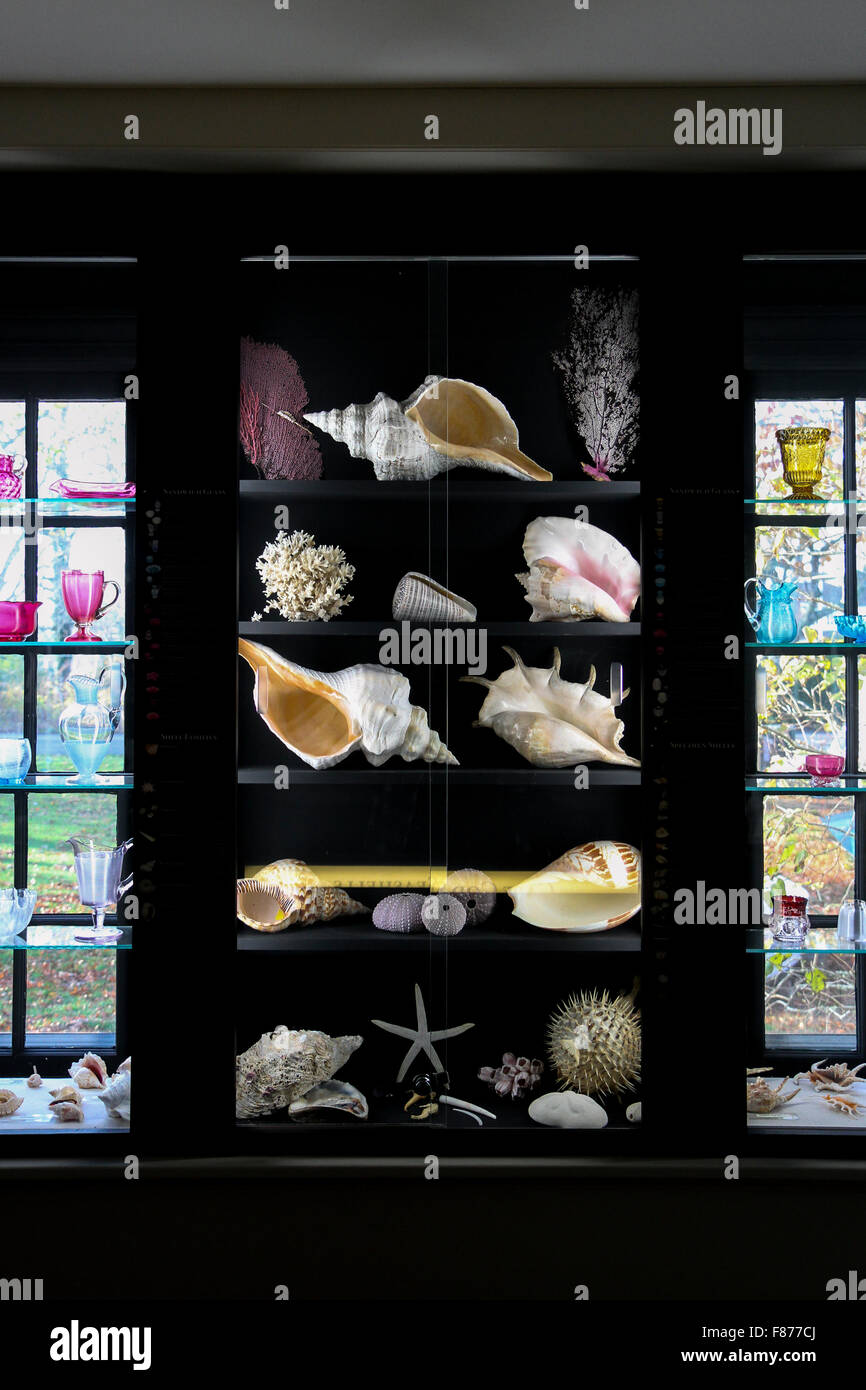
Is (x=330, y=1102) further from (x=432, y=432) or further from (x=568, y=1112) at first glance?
(x=432, y=432)

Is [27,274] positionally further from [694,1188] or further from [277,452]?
[694,1188]

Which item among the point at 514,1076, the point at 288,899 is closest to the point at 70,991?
the point at 288,899

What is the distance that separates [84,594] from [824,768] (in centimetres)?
182

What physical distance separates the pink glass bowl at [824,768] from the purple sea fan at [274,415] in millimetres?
1375

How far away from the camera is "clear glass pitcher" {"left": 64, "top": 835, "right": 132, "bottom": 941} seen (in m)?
2.09

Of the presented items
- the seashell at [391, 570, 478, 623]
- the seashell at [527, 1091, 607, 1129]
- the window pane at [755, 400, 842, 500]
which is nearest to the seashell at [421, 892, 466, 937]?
the seashell at [527, 1091, 607, 1129]

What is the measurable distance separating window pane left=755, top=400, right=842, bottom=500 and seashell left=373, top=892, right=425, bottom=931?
132 cm

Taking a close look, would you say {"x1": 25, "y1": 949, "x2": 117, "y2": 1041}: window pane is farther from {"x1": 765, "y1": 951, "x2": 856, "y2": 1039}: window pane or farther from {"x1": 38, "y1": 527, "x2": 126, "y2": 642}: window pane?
{"x1": 765, "y1": 951, "x2": 856, "y2": 1039}: window pane

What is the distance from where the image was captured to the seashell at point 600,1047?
2068 millimetres

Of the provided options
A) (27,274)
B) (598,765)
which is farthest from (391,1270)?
(27,274)

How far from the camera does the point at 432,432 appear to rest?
211 centimetres

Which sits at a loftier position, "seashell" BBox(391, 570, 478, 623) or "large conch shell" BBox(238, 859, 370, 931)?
"seashell" BBox(391, 570, 478, 623)

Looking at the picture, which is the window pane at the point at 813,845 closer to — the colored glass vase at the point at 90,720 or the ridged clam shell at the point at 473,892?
the ridged clam shell at the point at 473,892
